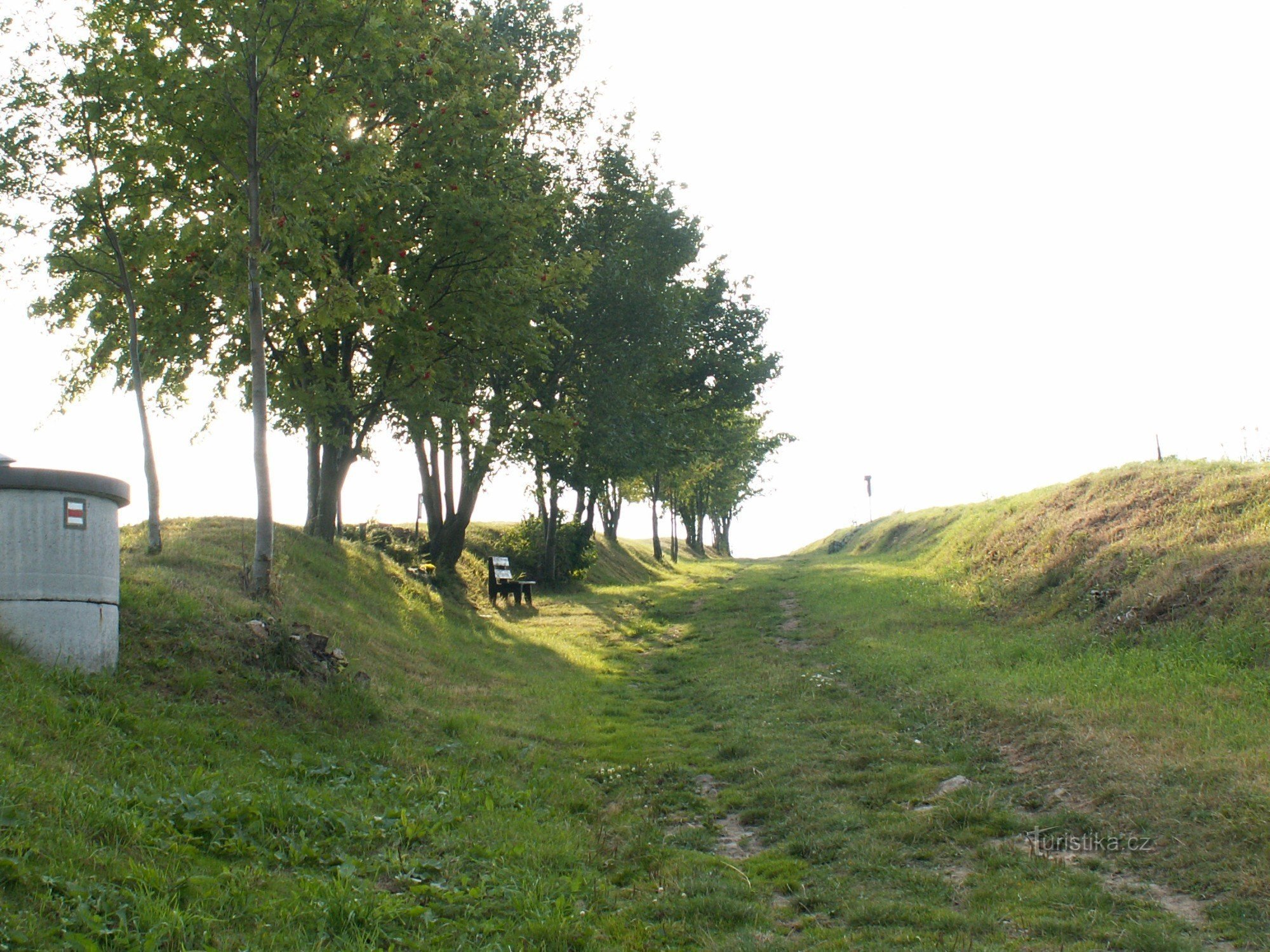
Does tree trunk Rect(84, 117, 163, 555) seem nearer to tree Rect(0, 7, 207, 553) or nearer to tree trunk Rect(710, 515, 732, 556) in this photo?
tree Rect(0, 7, 207, 553)

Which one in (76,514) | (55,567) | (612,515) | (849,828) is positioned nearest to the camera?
(849,828)

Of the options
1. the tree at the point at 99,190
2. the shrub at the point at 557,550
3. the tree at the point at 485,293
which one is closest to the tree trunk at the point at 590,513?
the shrub at the point at 557,550

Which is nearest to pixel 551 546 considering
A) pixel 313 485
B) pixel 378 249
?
pixel 313 485

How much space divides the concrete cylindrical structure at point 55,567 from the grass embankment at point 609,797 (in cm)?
39

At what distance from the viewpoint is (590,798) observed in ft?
28.0

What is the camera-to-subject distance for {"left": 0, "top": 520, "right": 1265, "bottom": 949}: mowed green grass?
5.12m

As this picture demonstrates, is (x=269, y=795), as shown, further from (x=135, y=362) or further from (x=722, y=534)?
(x=722, y=534)

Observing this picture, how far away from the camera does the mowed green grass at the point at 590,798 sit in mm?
5125

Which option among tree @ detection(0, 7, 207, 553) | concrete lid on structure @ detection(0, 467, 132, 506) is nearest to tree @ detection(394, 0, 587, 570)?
tree @ detection(0, 7, 207, 553)

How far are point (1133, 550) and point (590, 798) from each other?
36.1 feet

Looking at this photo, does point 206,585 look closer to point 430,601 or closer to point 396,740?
point 396,740

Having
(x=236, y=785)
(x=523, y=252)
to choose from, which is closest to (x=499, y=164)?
(x=523, y=252)

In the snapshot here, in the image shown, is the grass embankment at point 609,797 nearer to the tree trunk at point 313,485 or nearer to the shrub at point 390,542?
the tree trunk at point 313,485

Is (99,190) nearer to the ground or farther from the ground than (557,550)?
farther from the ground
